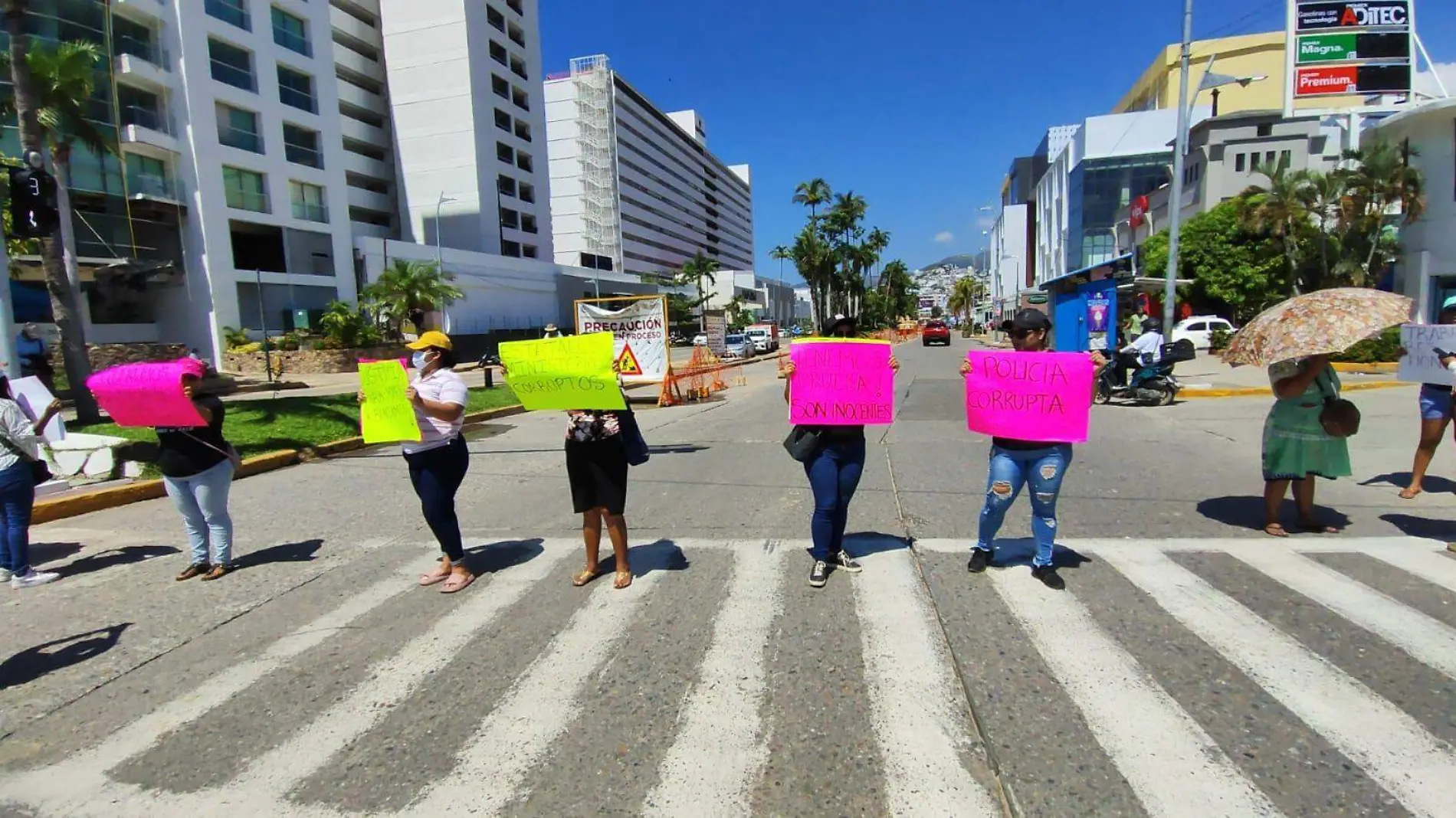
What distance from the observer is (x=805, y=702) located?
A: 11.7 feet

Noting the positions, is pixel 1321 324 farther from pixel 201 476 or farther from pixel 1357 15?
pixel 1357 15

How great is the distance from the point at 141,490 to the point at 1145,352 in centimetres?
1626

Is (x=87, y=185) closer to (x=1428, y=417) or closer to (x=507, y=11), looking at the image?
(x=1428, y=417)

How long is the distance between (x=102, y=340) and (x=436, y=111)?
30732 mm

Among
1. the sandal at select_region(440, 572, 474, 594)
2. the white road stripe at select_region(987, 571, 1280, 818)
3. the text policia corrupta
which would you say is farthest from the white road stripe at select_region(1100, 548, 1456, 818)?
the sandal at select_region(440, 572, 474, 594)

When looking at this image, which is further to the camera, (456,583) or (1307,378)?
(1307,378)

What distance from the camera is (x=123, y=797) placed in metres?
3.03

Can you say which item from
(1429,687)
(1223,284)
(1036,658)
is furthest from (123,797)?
(1223,284)

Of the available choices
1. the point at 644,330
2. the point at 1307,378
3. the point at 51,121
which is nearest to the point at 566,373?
the point at 1307,378

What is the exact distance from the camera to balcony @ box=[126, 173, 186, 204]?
30594 millimetres

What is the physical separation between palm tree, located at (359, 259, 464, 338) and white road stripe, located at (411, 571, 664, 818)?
34835 mm

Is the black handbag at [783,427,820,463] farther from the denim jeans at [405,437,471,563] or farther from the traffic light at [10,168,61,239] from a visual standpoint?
the traffic light at [10,168,61,239]

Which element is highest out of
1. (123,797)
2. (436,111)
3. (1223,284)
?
(436,111)

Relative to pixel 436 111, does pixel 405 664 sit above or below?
below
